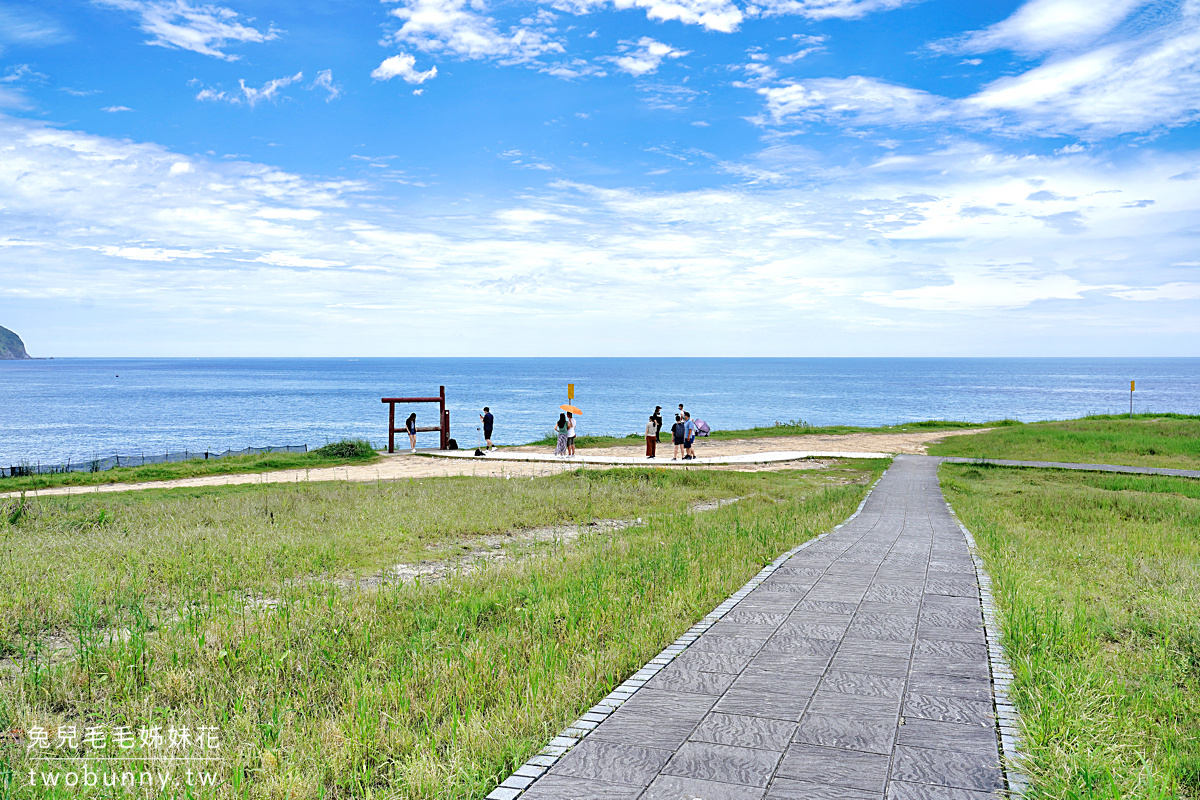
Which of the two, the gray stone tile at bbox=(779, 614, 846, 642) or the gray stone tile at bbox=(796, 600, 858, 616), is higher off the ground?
the gray stone tile at bbox=(779, 614, 846, 642)

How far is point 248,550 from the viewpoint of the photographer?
9.62m

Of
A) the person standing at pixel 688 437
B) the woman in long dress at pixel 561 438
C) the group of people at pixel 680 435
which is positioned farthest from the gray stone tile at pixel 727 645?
the woman in long dress at pixel 561 438

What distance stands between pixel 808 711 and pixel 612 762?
135 cm

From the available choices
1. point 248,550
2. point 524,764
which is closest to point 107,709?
point 524,764

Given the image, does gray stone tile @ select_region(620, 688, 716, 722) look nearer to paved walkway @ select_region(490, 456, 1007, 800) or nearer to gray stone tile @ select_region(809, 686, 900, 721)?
paved walkway @ select_region(490, 456, 1007, 800)

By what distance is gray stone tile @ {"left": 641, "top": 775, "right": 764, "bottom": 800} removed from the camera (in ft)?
11.4

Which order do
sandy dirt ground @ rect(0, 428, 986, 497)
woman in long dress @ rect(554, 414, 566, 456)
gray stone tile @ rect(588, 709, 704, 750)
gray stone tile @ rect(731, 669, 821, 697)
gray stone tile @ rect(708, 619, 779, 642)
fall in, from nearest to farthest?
gray stone tile @ rect(588, 709, 704, 750)
gray stone tile @ rect(731, 669, 821, 697)
gray stone tile @ rect(708, 619, 779, 642)
sandy dirt ground @ rect(0, 428, 986, 497)
woman in long dress @ rect(554, 414, 566, 456)

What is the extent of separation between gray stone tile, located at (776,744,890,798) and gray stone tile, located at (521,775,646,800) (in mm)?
786

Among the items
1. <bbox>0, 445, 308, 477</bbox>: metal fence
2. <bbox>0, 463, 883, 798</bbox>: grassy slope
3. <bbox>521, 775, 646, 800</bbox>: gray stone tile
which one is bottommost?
<bbox>0, 445, 308, 477</bbox>: metal fence

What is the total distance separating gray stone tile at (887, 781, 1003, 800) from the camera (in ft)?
11.3

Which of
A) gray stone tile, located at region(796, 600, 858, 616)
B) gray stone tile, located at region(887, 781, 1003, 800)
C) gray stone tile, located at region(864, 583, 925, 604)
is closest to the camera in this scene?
gray stone tile, located at region(887, 781, 1003, 800)

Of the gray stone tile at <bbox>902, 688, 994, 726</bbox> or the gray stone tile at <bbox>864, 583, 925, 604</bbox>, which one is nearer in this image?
the gray stone tile at <bbox>902, 688, 994, 726</bbox>

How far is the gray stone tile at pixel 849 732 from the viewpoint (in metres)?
4.00

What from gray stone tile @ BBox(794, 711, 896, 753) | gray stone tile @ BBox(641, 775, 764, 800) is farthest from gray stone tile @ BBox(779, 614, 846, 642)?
gray stone tile @ BBox(641, 775, 764, 800)
